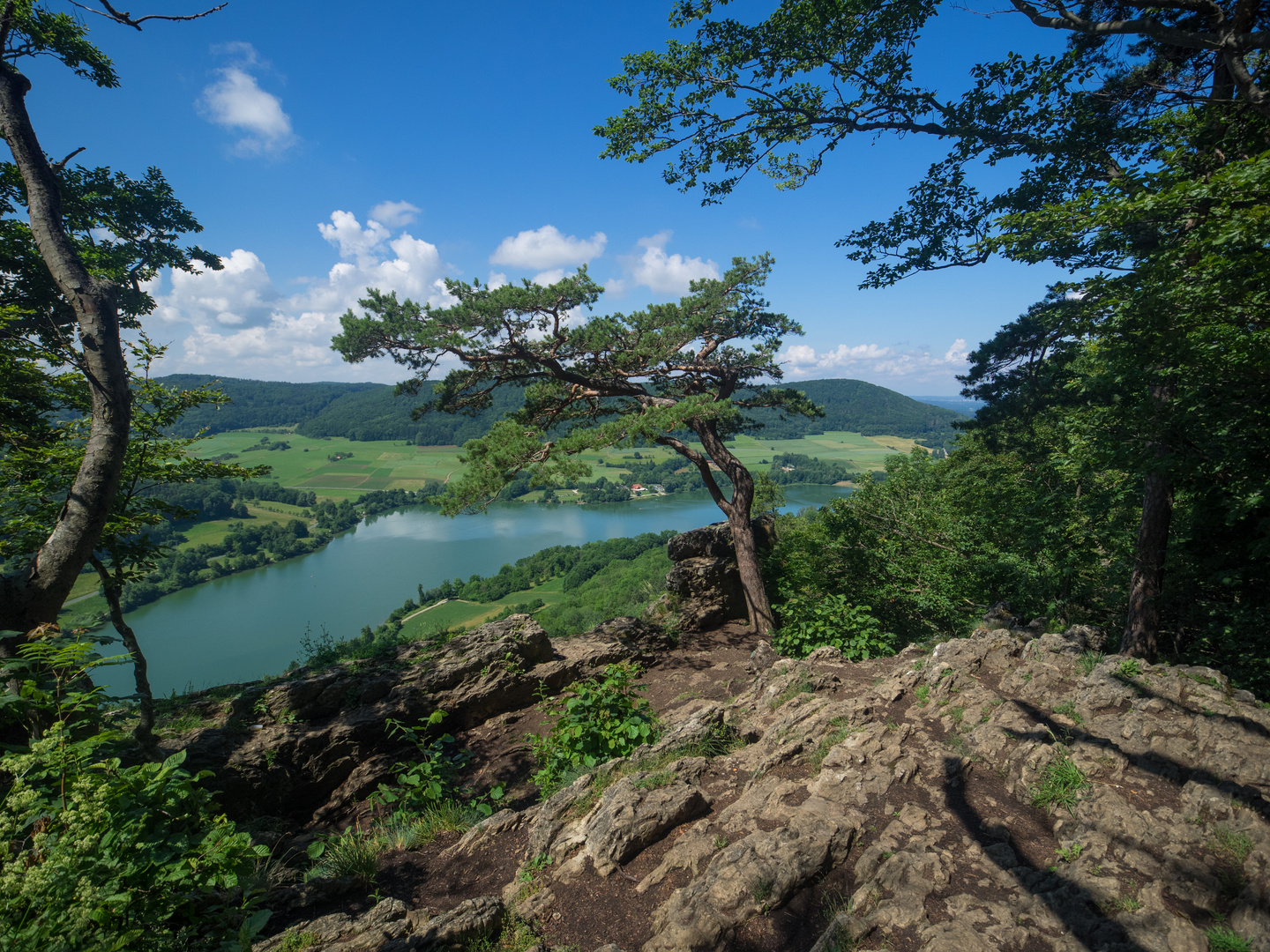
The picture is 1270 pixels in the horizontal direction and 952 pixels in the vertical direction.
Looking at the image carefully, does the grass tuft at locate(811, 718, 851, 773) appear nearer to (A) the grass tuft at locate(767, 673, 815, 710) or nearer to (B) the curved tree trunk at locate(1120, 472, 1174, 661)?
(A) the grass tuft at locate(767, 673, 815, 710)

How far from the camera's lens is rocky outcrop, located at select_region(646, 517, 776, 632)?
32.9ft

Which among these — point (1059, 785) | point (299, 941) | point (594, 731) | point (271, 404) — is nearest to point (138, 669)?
point (299, 941)

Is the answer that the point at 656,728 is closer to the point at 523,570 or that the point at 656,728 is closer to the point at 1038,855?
the point at 1038,855

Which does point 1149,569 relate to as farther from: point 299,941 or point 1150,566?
point 299,941

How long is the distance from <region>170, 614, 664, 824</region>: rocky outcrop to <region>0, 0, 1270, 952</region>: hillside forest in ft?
0.29

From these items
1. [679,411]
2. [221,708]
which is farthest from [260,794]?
[679,411]

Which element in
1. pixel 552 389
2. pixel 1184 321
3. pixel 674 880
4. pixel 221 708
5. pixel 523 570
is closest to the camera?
pixel 674 880

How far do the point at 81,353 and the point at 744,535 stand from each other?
891 centimetres

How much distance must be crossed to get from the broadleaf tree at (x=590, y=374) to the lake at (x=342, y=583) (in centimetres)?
766

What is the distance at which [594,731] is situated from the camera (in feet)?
14.4

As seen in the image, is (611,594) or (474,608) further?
(474,608)

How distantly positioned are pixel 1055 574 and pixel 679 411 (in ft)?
19.5

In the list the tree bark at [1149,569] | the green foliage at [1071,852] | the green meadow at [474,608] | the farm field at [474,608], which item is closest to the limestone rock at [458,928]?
the green foliage at [1071,852]

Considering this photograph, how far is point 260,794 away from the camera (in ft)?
15.9
